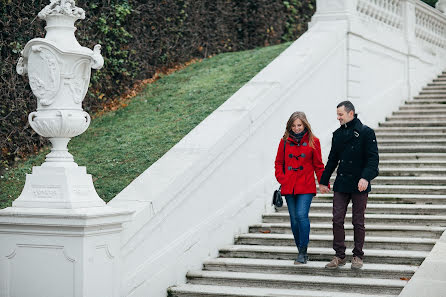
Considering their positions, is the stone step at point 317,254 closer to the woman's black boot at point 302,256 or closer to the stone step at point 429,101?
the woman's black boot at point 302,256

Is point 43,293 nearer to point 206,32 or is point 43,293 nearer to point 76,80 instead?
point 76,80

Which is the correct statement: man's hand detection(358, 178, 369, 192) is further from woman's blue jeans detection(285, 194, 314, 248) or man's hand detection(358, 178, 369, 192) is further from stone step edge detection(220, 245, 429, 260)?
stone step edge detection(220, 245, 429, 260)

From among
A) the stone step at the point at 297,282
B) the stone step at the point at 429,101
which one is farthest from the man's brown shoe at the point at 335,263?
the stone step at the point at 429,101

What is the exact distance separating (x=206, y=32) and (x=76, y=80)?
938 cm

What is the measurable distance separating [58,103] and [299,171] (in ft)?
8.57

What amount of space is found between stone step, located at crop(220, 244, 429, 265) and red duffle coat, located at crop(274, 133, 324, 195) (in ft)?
2.45

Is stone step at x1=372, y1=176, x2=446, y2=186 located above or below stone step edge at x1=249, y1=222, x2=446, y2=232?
above

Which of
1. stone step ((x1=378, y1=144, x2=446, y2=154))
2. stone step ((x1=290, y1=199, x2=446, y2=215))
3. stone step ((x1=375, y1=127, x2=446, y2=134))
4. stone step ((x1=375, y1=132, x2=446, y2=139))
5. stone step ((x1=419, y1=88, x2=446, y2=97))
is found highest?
stone step ((x1=419, y1=88, x2=446, y2=97))

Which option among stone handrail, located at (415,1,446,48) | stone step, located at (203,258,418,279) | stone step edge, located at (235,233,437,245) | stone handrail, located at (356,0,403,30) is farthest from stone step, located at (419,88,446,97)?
stone step, located at (203,258,418,279)

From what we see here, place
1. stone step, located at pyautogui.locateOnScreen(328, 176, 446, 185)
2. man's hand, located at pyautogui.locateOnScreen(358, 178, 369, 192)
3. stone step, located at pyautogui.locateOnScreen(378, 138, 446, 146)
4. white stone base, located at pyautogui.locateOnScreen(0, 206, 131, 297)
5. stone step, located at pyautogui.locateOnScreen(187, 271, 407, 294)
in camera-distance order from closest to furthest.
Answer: white stone base, located at pyautogui.locateOnScreen(0, 206, 131, 297), stone step, located at pyautogui.locateOnScreen(187, 271, 407, 294), man's hand, located at pyautogui.locateOnScreen(358, 178, 369, 192), stone step, located at pyautogui.locateOnScreen(328, 176, 446, 185), stone step, located at pyautogui.locateOnScreen(378, 138, 446, 146)

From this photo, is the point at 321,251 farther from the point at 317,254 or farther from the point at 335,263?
the point at 335,263

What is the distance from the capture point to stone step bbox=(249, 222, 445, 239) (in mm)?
8422

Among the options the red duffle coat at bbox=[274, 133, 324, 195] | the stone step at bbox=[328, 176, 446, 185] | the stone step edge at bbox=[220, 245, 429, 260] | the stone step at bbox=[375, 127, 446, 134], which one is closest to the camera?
the stone step edge at bbox=[220, 245, 429, 260]

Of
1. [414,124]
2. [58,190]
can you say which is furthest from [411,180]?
[58,190]
